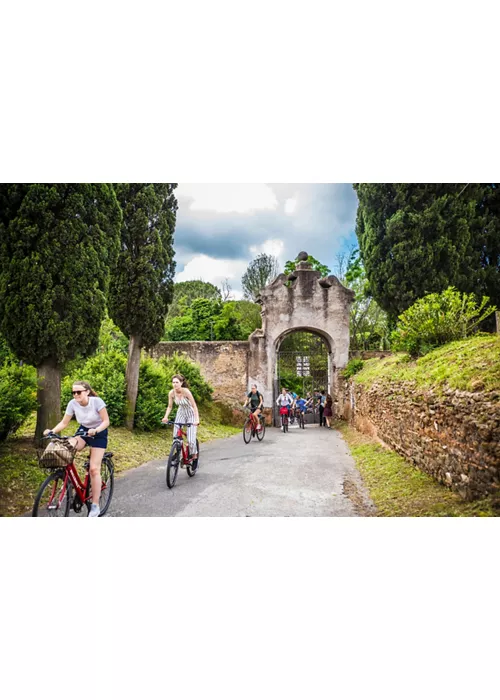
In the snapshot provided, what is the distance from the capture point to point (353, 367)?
34.8 feet

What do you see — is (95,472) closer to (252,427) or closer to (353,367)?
(252,427)

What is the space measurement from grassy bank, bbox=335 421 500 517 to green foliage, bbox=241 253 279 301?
19.6 ft

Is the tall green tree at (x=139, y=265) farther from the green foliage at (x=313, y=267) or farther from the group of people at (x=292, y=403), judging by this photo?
the green foliage at (x=313, y=267)

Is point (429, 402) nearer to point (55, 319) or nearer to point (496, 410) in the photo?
point (496, 410)

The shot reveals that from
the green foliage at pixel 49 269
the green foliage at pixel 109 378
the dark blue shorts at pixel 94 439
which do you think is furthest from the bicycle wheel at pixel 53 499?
the green foliage at pixel 109 378

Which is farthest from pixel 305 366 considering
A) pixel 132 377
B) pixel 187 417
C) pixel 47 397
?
pixel 47 397

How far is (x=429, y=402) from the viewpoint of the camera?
12.6 feet

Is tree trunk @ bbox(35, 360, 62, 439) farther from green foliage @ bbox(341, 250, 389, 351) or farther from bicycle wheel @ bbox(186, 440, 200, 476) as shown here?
green foliage @ bbox(341, 250, 389, 351)

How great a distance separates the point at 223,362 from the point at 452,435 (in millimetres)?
8387

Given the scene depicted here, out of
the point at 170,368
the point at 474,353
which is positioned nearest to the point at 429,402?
the point at 474,353

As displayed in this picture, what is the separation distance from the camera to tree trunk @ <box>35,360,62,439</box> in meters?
4.44

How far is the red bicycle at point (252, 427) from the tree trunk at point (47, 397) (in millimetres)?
3598

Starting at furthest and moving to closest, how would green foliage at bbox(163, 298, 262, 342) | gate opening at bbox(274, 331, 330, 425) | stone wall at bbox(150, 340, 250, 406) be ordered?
gate opening at bbox(274, 331, 330, 425) → green foliage at bbox(163, 298, 262, 342) → stone wall at bbox(150, 340, 250, 406)

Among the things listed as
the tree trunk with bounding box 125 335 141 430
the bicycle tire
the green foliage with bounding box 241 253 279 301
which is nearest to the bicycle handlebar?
the bicycle tire
